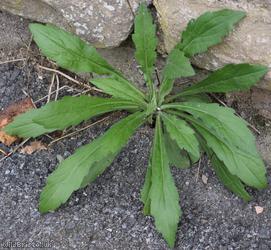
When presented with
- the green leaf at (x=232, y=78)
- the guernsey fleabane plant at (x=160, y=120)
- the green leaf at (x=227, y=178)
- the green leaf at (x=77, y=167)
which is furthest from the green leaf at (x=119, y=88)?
the green leaf at (x=227, y=178)

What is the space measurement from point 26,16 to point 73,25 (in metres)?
0.29

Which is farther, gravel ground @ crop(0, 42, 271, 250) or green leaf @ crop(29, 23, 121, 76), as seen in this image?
green leaf @ crop(29, 23, 121, 76)

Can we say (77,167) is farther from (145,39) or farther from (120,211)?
(145,39)

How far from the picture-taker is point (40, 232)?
82.3 inches

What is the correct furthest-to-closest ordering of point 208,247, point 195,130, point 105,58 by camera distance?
point 105,58, point 195,130, point 208,247

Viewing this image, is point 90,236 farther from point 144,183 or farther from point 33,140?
point 33,140

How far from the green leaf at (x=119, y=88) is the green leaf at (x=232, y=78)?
23 centimetres

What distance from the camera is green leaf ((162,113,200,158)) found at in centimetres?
198

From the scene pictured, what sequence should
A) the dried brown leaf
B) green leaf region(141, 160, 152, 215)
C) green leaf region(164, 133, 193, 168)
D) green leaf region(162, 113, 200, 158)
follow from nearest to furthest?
1. green leaf region(162, 113, 200, 158)
2. green leaf region(141, 160, 152, 215)
3. green leaf region(164, 133, 193, 168)
4. the dried brown leaf

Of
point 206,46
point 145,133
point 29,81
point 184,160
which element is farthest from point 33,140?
point 206,46

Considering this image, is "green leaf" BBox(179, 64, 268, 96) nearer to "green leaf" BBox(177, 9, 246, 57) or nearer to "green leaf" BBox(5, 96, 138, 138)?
"green leaf" BBox(177, 9, 246, 57)

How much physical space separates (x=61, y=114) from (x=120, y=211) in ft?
1.42

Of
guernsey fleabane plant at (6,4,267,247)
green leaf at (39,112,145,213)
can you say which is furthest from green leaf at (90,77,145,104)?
green leaf at (39,112,145,213)

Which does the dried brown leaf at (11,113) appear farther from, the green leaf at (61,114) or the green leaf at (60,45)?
the green leaf at (60,45)
